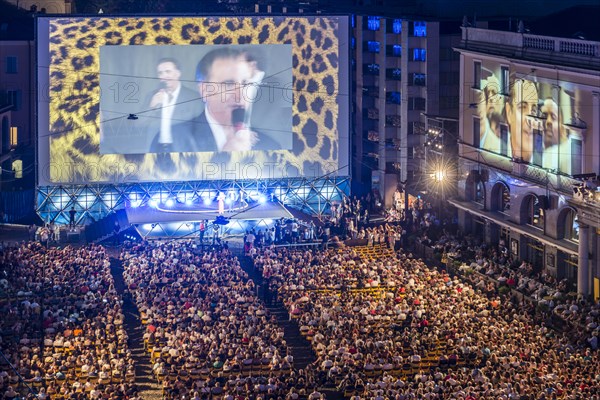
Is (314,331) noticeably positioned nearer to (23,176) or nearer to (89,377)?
(89,377)

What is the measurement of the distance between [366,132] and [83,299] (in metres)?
35.1

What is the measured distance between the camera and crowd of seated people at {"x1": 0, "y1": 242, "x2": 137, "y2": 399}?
45000mm

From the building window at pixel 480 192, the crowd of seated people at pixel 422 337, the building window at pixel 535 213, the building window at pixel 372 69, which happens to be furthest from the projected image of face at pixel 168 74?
the building window at pixel 535 213

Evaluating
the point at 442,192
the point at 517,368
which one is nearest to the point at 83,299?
the point at 517,368

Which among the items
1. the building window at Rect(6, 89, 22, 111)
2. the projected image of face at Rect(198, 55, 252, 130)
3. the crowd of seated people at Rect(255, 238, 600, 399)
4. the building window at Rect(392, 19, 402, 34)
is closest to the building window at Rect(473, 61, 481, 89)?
the crowd of seated people at Rect(255, 238, 600, 399)

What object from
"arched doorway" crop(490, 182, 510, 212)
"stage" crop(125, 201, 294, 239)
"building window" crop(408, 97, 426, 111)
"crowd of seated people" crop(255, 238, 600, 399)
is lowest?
"crowd of seated people" crop(255, 238, 600, 399)

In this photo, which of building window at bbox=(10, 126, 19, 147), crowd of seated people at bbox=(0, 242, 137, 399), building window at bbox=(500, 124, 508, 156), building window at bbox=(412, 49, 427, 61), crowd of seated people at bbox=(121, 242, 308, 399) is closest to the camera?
crowd of seated people at bbox=(0, 242, 137, 399)

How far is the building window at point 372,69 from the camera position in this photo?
86000 mm

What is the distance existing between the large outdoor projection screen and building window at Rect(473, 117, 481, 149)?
11.5 metres

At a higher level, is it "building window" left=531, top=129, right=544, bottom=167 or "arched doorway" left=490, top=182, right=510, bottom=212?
"building window" left=531, top=129, right=544, bottom=167

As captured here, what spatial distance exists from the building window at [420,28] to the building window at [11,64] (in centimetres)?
2290

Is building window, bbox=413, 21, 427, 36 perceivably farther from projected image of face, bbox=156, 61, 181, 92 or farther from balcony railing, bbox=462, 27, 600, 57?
projected image of face, bbox=156, 61, 181, 92

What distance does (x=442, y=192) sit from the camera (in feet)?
237

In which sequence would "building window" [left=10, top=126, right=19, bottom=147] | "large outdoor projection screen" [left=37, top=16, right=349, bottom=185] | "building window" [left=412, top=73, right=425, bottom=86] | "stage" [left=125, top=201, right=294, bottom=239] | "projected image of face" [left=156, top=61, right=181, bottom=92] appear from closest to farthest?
"stage" [left=125, top=201, right=294, bottom=239] < "large outdoor projection screen" [left=37, top=16, right=349, bottom=185] < "projected image of face" [left=156, top=61, right=181, bottom=92] < "building window" [left=412, top=73, right=425, bottom=86] < "building window" [left=10, top=126, right=19, bottom=147]
